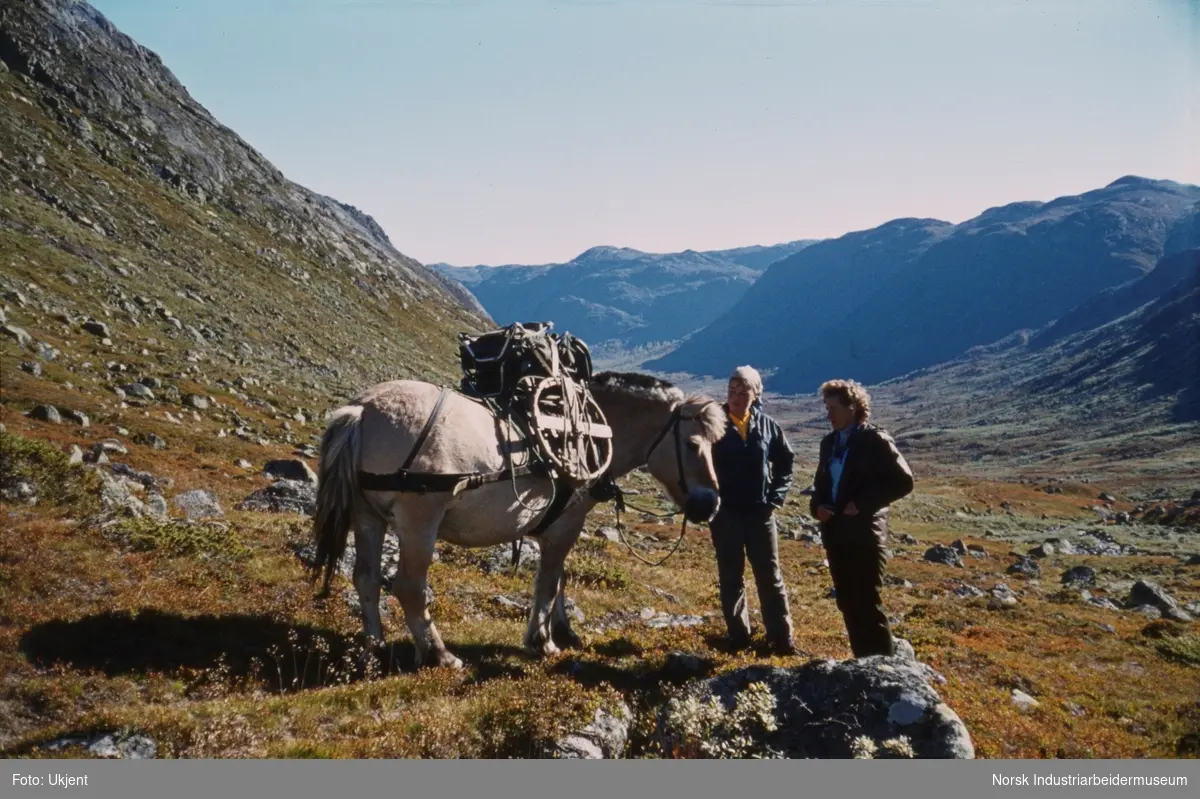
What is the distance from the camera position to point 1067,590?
26.3 m

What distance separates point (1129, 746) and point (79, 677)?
36.5 ft

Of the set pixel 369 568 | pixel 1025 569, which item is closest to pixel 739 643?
pixel 369 568

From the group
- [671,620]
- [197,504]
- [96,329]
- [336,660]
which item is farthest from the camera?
[96,329]

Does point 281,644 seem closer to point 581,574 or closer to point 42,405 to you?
point 581,574

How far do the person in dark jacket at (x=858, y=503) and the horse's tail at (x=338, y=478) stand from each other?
474cm

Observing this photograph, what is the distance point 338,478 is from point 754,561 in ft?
15.9

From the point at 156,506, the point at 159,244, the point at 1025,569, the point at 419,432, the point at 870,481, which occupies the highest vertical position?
the point at 159,244

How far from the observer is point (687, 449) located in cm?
836

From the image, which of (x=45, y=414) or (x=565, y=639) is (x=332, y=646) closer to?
(x=565, y=639)

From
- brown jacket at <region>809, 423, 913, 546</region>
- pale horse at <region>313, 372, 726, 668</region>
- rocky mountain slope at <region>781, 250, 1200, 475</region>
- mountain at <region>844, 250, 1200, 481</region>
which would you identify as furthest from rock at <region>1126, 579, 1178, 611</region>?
mountain at <region>844, 250, 1200, 481</region>

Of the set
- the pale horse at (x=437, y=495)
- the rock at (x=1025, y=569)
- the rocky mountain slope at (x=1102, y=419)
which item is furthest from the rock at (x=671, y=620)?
the rocky mountain slope at (x=1102, y=419)

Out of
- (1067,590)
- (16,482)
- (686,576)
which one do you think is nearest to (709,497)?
(16,482)

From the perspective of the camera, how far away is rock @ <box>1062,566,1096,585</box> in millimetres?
29719

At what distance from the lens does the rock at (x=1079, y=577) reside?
1170 inches
